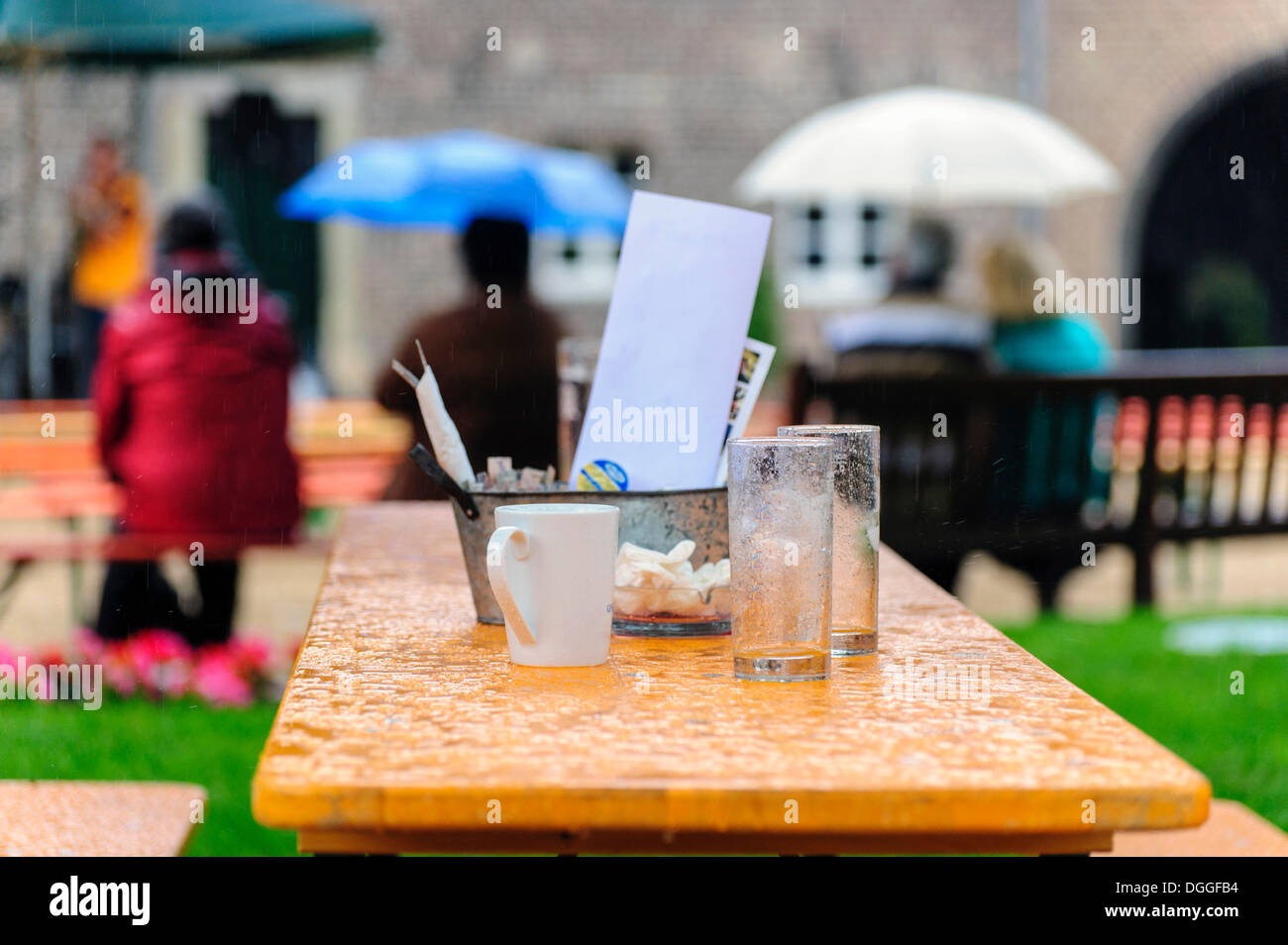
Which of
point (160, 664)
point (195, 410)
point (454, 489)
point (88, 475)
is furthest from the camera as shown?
point (88, 475)

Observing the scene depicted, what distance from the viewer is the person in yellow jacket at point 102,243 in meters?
10.9

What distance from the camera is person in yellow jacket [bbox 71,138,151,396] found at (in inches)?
431

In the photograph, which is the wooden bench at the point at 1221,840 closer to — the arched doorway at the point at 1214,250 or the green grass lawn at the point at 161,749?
the green grass lawn at the point at 161,749

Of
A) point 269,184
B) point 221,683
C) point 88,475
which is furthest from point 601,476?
point 269,184

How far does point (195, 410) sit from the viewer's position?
4.75m

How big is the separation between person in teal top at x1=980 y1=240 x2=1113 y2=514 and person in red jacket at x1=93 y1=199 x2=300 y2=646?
236 centimetres

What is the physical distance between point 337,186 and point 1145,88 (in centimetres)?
929

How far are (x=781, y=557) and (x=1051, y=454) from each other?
13.7 feet

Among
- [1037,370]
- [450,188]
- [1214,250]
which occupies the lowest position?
[1037,370]

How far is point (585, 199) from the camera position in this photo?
299 inches

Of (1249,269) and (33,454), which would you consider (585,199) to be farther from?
(1249,269)
